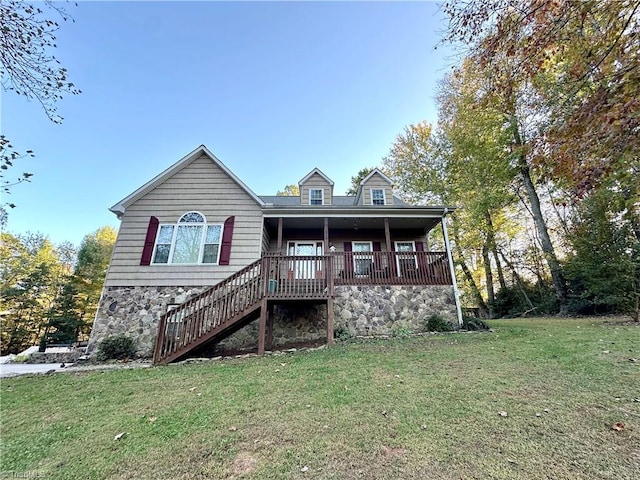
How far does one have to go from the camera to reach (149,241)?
927cm

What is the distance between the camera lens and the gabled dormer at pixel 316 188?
39.2ft

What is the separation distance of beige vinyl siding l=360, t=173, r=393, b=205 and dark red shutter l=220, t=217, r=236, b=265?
18.7 feet

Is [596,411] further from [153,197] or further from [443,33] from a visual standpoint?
[153,197]

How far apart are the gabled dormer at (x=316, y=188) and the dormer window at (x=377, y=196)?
1873 mm

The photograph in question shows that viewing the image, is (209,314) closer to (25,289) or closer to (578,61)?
(578,61)

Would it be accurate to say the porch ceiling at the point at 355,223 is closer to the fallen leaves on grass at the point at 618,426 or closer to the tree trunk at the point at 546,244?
the tree trunk at the point at 546,244

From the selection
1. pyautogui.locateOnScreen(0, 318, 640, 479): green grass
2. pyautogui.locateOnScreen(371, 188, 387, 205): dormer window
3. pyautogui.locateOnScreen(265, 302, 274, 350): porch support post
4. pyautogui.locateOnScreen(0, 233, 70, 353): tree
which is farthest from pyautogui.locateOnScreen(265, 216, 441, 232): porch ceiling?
pyautogui.locateOnScreen(0, 233, 70, 353): tree

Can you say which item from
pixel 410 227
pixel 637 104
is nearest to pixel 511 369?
→ pixel 637 104

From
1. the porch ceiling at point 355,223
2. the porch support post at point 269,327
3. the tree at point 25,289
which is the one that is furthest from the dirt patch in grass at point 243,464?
the tree at point 25,289

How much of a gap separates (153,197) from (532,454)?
11251 mm

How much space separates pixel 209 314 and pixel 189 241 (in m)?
3.37

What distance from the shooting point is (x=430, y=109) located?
704 inches

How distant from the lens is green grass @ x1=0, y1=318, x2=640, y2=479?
2.27 meters

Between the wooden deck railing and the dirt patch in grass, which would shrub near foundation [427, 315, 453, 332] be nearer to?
the wooden deck railing
